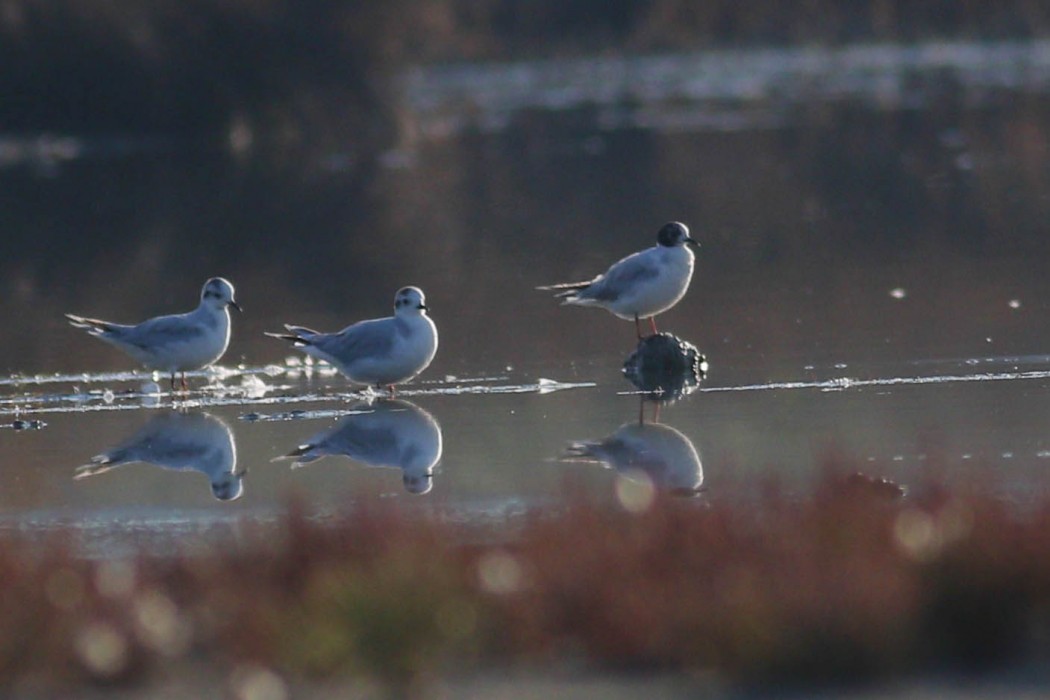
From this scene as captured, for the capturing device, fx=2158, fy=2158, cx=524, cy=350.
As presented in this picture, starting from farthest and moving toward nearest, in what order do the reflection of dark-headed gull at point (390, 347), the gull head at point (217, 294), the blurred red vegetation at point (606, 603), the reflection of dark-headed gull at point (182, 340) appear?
the gull head at point (217, 294), the reflection of dark-headed gull at point (182, 340), the reflection of dark-headed gull at point (390, 347), the blurred red vegetation at point (606, 603)

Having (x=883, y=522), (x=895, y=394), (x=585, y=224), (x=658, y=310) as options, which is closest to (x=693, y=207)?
(x=585, y=224)

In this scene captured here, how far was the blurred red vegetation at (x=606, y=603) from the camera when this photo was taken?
647 centimetres

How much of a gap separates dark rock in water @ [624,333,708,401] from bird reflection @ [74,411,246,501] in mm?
2650

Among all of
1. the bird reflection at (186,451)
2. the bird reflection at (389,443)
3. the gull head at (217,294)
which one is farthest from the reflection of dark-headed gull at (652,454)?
the gull head at (217,294)

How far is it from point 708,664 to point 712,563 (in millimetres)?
843

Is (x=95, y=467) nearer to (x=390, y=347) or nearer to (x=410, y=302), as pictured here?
(x=390, y=347)

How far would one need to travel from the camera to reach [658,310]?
1436 cm

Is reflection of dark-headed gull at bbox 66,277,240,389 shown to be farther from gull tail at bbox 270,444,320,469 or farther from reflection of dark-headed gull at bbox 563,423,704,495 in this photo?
reflection of dark-headed gull at bbox 563,423,704,495

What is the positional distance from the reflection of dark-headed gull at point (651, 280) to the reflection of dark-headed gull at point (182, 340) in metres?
2.51

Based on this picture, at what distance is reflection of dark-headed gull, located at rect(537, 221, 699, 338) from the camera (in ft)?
46.4

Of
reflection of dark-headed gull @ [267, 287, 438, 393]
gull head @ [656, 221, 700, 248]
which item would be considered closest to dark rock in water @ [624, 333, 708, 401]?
gull head @ [656, 221, 700, 248]

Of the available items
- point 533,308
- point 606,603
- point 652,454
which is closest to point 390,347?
point 652,454

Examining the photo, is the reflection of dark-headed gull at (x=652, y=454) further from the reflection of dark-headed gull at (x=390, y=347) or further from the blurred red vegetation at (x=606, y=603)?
the blurred red vegetation at (x=606, y=603)

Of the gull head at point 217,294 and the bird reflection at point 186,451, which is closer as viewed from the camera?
the bird reflection at point 186,451
